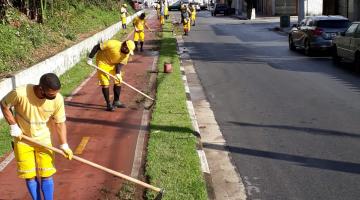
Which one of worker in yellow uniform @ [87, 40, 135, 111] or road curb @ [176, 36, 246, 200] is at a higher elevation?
worker in yellow uniform @ [87, 40, 135, 111]

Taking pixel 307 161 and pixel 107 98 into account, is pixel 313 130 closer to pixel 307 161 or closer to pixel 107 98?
pixel 307 161

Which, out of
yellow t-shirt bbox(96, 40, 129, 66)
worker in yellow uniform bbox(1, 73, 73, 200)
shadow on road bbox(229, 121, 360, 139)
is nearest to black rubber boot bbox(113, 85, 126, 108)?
yellow t-shirt bbox(96, 40, 129, 66)

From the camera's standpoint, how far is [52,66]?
50.7 feet

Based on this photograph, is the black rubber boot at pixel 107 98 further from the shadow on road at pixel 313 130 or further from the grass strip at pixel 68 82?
the shadow on road at pixel 313 130

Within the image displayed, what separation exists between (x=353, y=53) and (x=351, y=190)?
10657 millimetres

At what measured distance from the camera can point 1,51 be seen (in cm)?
1438

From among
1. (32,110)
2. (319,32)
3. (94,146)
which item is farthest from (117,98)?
(319,32)

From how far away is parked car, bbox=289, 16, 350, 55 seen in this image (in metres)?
20.5

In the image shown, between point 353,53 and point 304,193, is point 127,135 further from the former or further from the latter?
point 353,53

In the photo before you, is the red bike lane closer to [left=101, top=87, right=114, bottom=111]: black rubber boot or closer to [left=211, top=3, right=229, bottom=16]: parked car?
[left=101, top=87, right=114, bottom=111]: black rubber boot

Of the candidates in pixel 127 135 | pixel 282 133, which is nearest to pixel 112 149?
pixel 127 135

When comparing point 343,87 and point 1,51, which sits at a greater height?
point 1,51

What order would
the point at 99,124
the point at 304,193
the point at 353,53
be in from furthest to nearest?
the point at 353,53 → the point at 99,124 → the point at 304,193

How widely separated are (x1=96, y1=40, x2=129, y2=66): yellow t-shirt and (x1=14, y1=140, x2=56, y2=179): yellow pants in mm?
5449
